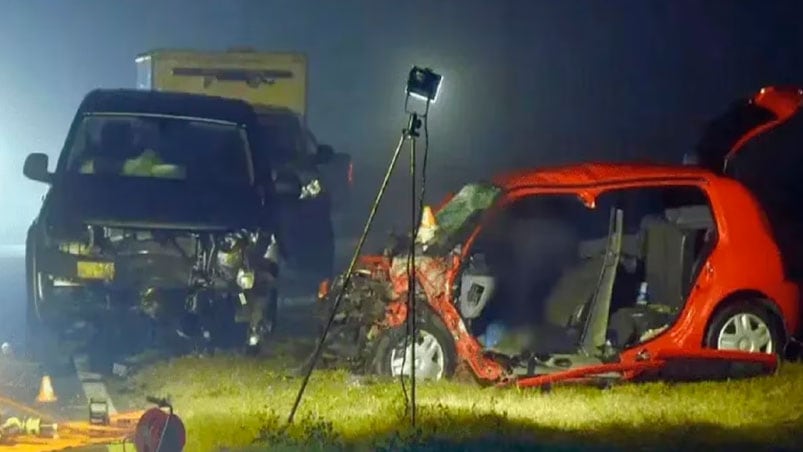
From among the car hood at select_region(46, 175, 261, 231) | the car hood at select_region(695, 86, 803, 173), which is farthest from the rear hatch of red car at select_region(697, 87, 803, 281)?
the car hood at select_region(46, 175, 261, 231)

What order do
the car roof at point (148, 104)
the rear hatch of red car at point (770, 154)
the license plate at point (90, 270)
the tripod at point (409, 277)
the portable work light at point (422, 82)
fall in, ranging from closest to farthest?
the portable work light at point (422, 82) → the tripod at point (409, 277) → the rear hatch of red car at point (770, 154) → the license plate at point (90, 270) → the car roof at point (148, 104)

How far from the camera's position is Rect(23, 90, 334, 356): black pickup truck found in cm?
908

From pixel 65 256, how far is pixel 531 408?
137 inches

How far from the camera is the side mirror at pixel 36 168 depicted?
30.4ft

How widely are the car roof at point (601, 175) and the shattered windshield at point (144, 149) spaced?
2.55 m

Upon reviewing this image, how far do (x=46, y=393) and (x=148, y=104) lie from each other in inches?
100.0

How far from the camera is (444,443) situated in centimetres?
685

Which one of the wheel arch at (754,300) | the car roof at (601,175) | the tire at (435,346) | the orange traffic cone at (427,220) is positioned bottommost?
the tire at (435,346)

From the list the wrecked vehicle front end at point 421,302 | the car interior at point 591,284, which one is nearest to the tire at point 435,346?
the wrecked vehicle front end at point 421,302

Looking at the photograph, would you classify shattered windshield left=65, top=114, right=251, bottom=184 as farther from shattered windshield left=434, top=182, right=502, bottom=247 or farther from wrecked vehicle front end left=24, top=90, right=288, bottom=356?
shattered windshield left=434, top=182, right=502, bottom=247

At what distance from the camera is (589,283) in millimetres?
8680

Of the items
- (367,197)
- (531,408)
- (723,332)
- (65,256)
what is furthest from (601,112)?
(65,256)

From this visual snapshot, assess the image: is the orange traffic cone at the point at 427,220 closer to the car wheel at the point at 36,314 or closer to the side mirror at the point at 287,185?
the side mirror at the point at 287,185

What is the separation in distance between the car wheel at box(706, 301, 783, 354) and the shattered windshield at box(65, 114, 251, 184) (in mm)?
3816
